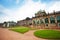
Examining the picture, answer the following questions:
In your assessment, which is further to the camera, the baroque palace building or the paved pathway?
the baroque palace building

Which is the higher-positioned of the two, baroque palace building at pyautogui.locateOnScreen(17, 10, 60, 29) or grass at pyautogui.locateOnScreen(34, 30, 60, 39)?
baroque palace building at pyautogui.locateOnScreen(17, 10, 60, 29)

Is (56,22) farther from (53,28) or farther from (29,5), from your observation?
(29,5)

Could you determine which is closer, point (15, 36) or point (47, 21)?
point (15, 36)

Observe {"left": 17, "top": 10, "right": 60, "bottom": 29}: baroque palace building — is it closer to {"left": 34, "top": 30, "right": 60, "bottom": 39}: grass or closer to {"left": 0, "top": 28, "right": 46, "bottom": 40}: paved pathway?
{"left": 34, "top": 30, "right": 60, "bottom": 39}: grass

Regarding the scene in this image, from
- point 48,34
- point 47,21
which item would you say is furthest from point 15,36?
point 47,21

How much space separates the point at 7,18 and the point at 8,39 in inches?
51.0

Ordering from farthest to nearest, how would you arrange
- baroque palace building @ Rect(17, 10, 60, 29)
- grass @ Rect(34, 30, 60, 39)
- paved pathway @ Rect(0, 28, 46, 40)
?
baroque palace building @ Rect(17, 10, 60, 29) < paved pathway @ Rect(0, 28, 46, 40) < grass @ Rect(34, 30, 60, 39)

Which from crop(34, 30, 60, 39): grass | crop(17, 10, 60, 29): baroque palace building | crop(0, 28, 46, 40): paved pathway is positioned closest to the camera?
crop(34, 30, 60, 39): grass

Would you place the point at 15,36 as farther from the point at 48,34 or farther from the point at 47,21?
the point at 47,21

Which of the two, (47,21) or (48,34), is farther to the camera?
(47,21)

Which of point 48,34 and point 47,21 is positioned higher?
point 47,21

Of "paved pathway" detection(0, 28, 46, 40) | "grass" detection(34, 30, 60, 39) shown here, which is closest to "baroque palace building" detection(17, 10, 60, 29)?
"grass" detection(34, 30, 60, 39)

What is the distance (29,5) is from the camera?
5363 mm

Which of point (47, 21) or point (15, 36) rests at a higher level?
point (47, 21)
